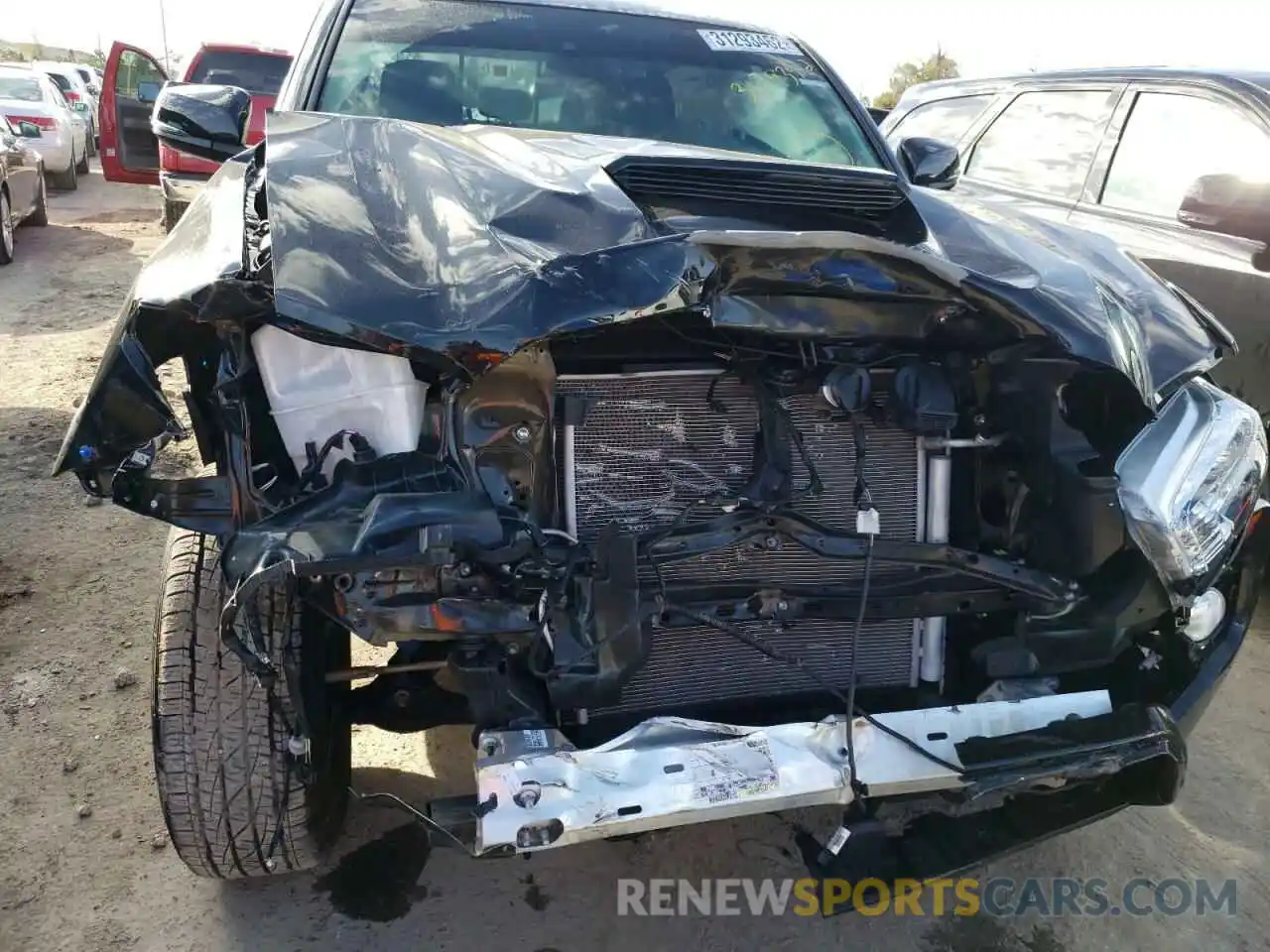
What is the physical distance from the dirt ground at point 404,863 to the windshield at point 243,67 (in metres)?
7.54

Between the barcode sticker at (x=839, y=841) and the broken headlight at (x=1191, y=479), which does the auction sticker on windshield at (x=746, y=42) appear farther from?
A: the barcode sticker at (x=839, y=841)

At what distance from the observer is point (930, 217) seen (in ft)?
7.60

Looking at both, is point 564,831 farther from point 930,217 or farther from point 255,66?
point 255,66

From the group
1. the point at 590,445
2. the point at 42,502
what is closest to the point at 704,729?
the point at 590,445

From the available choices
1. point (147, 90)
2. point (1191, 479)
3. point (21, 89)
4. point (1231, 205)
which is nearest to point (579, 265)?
point (1191, 479)

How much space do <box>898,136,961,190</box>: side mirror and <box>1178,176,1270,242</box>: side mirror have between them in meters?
0.89

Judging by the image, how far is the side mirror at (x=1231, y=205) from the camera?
3.39 meters

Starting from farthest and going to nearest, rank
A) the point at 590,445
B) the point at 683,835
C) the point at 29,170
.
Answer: the point at 29,170, the point at 683,835, the point at 590,445

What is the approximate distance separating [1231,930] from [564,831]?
1.68 m

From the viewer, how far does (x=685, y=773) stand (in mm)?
1717

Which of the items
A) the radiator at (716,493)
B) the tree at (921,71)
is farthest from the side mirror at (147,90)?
the tree at (921,71)

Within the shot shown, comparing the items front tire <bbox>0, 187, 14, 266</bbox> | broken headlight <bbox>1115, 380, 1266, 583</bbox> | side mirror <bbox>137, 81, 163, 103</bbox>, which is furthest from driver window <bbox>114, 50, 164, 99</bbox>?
broken headlight <bbox>1115, 380, 1266, 583</bbox>

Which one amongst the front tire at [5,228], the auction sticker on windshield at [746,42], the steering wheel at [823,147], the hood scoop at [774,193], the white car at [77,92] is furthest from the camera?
the white car at [77,92]

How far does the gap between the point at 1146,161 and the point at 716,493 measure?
3.21 metres
